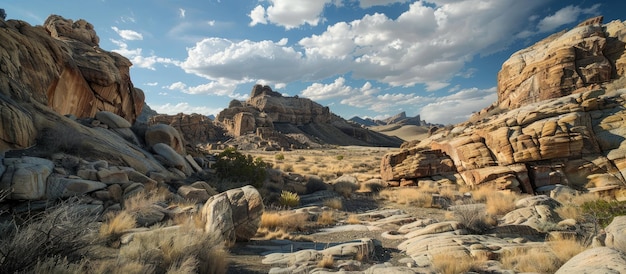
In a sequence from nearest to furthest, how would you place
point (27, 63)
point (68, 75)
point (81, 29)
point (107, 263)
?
point (107, 263) → point (27, 63) → point (68, 75) → point (81, 29)

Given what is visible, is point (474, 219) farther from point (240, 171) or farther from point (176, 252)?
point (240, 171)

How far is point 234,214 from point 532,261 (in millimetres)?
5813

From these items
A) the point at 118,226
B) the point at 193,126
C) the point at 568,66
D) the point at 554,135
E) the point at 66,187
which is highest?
the point at 568,66

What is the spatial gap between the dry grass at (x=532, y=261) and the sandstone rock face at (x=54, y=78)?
38.8 feet

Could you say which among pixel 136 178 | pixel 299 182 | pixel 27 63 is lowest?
pixel 299 182

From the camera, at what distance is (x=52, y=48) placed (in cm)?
1645

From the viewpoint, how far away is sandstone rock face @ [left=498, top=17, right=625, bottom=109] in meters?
20.3

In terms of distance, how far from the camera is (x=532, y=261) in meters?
5.21

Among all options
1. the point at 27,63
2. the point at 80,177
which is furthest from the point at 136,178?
the point at 27,63

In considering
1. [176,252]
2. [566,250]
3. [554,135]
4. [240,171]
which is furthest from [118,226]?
[554,135]

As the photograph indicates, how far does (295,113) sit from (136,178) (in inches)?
4075

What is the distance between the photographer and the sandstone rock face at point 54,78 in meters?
9.22

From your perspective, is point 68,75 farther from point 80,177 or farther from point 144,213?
point 144,213

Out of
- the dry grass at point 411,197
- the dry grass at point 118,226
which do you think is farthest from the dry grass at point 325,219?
the dry grass at point 118,226
